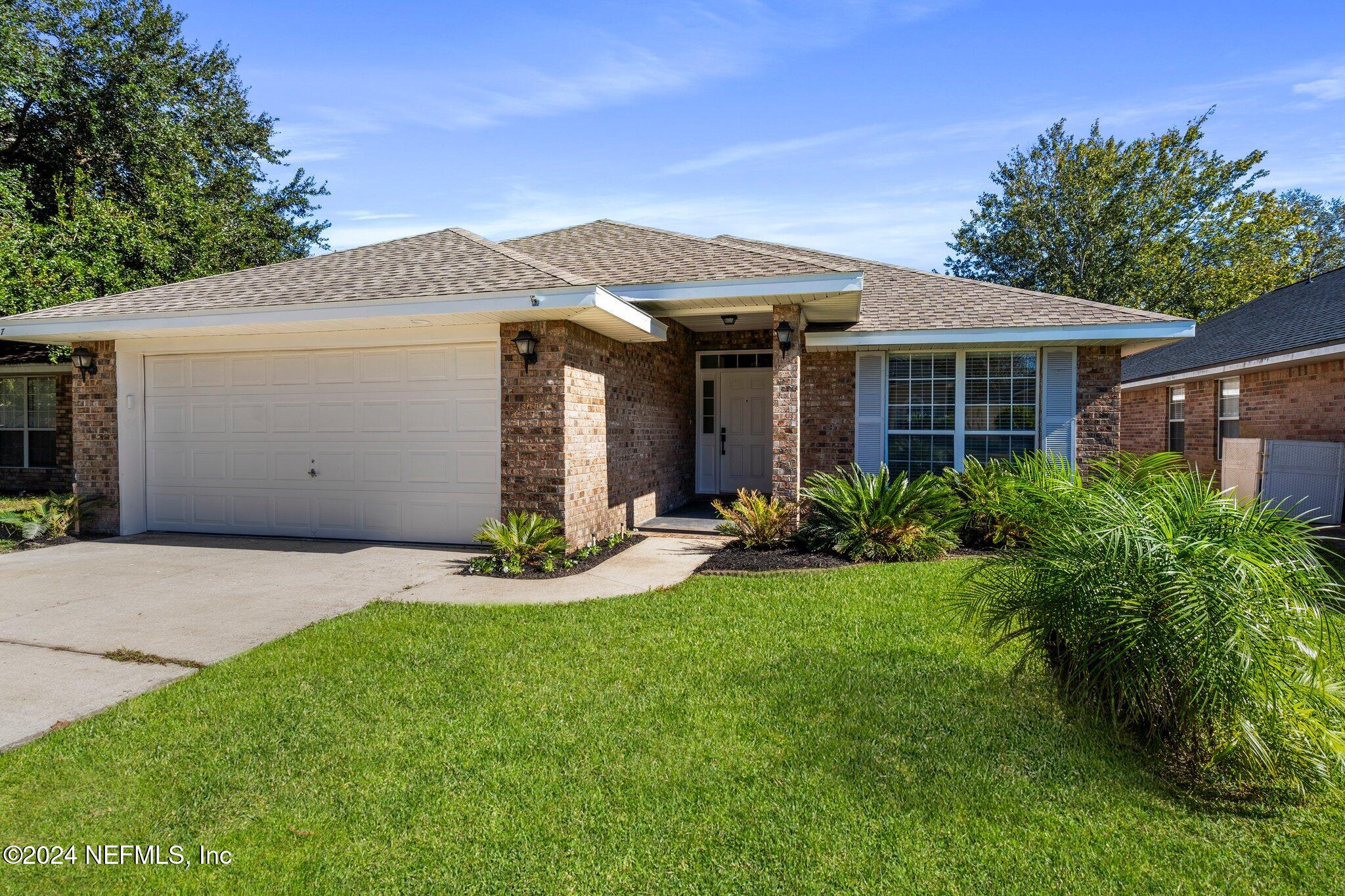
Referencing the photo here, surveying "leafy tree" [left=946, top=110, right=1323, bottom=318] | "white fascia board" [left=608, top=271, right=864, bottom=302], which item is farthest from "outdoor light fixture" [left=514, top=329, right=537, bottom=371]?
"leafy tree" [left=946, top=110, right=1323, bottom=318]

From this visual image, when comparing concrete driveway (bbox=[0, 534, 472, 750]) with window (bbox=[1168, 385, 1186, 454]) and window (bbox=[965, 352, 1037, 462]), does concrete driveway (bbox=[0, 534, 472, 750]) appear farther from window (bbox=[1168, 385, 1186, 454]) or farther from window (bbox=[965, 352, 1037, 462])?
window (bbox=[1168, 385, 1186, 454])

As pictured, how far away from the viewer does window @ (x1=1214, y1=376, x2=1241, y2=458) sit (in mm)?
13633

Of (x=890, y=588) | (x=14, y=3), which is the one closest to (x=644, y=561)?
(x=890, y=588)

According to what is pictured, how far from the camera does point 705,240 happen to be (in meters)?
10.0

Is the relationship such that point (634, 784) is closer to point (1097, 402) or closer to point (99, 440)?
point (1097, 402)

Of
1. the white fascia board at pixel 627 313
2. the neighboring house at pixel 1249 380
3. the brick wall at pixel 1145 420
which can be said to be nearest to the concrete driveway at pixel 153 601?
the white fascia board at pixel 627 313

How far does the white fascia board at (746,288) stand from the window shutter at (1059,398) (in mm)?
3703

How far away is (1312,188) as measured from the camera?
4666cm

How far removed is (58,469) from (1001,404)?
53.6 feet

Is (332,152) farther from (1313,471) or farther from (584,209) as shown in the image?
(1313,471)

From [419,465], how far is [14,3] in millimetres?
14105

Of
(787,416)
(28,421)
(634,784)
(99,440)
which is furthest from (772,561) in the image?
(28,421)

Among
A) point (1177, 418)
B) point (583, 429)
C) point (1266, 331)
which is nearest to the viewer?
point (583, 429)

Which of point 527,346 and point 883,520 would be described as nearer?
point 527,346
